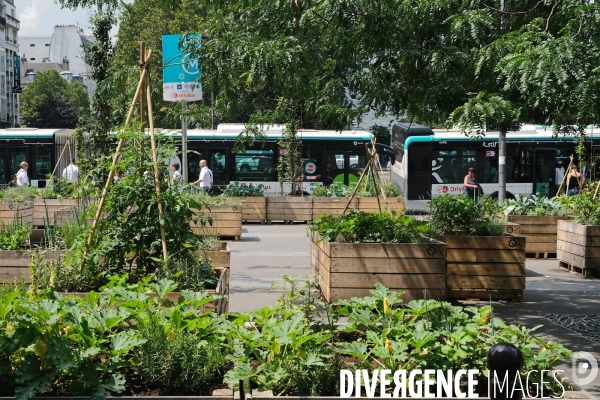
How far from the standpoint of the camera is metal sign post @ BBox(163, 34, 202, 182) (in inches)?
451

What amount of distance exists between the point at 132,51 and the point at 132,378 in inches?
1601

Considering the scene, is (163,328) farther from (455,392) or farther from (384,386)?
(455,392)

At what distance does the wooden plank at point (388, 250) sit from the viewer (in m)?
9.54

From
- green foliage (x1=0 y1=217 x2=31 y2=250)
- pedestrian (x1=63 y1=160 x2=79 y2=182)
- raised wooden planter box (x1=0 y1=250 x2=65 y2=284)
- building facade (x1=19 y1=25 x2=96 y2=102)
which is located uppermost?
building facade (x1=19 y1=25 x2=96 y2=102)

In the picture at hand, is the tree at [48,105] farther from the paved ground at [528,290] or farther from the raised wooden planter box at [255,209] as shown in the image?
the paved ground at [528,290]

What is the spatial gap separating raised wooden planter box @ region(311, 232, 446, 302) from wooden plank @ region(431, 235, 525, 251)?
3.65 ft

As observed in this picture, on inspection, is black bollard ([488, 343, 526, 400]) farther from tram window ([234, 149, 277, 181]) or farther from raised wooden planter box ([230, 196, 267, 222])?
tram window ([234, 149, 277, 181])

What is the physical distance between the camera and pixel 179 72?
1304cm

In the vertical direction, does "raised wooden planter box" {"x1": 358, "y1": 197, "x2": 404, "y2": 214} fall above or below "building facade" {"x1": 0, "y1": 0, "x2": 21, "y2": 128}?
below

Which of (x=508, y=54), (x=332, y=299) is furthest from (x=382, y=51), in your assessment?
(x=332, y=299)

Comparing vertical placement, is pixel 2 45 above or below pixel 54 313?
above

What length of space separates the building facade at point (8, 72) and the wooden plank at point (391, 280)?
10843 centimetres

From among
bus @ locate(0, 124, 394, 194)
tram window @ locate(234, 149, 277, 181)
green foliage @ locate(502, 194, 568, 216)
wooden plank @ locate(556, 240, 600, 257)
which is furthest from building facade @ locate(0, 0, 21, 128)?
wooden plank @ locate(556, 240, 600, 257)

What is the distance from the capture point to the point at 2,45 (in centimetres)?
11606
